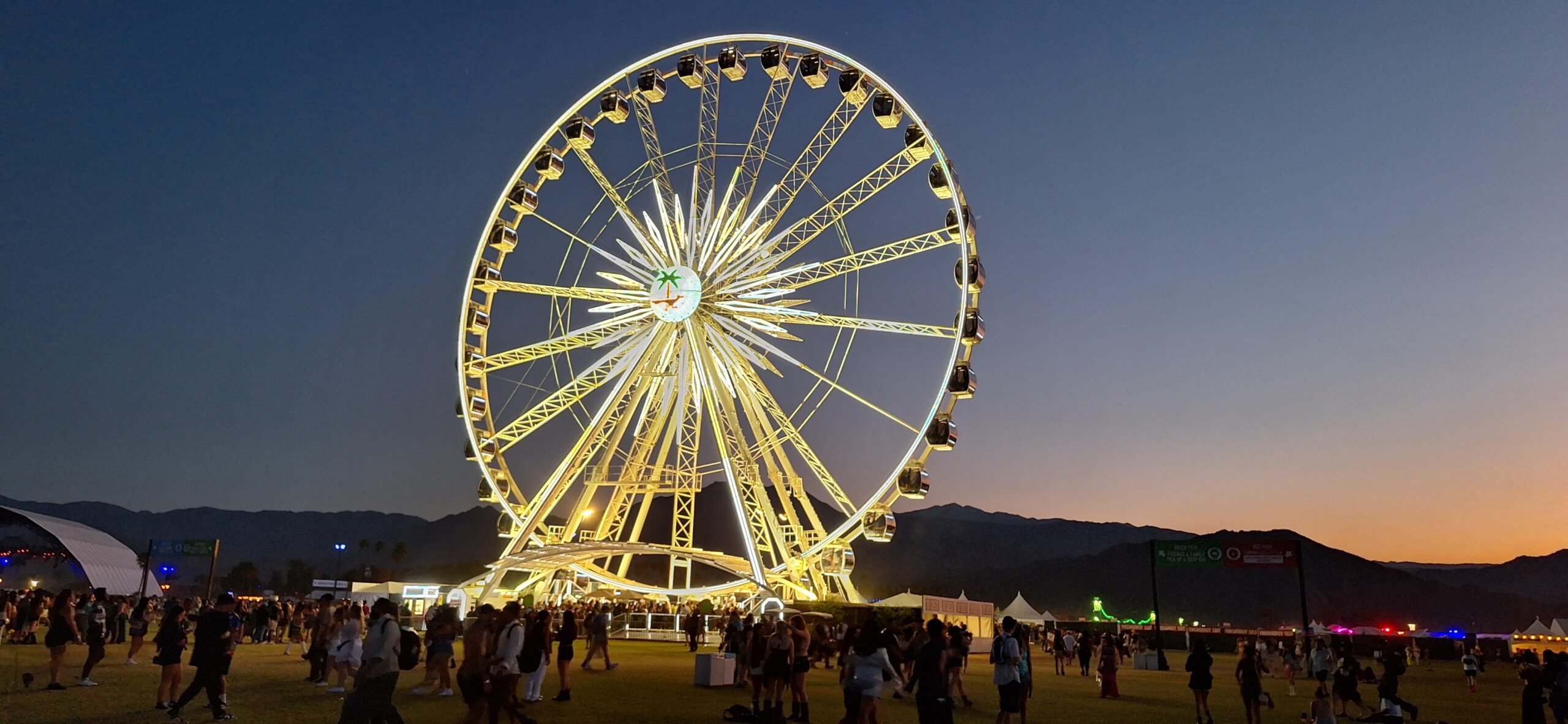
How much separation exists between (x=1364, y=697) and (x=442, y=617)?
23433mm

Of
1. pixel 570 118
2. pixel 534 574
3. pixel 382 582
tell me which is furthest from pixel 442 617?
pixel 382 582

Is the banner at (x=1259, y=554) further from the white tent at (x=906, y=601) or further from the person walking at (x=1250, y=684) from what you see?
the person walking at (x=1250, y=684)

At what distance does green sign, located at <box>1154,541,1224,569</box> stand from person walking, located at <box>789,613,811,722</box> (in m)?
37.3

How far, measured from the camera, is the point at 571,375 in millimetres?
33312

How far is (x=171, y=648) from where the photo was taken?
12.0 metres

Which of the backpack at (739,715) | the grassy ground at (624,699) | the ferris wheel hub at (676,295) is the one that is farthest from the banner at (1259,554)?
the backpack at (739,715)

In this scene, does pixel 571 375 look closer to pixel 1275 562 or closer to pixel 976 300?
pixel 976 300

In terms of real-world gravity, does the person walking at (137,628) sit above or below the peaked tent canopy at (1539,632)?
above

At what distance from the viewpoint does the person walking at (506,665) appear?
10969mm

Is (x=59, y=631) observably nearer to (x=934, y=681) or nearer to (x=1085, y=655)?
(x=934, y=681)

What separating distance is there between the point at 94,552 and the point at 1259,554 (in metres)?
73.4

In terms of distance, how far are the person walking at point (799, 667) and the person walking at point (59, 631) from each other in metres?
9.33

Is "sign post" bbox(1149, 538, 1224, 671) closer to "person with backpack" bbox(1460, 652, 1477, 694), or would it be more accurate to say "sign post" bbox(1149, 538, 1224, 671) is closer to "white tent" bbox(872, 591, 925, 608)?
"white tent" bbox(872, 591, 925, 608)

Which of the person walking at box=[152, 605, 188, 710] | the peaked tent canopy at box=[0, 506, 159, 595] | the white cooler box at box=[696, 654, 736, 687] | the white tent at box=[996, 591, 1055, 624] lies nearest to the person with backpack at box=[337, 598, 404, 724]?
the person walking at box=[152, 605, 188, 710]
